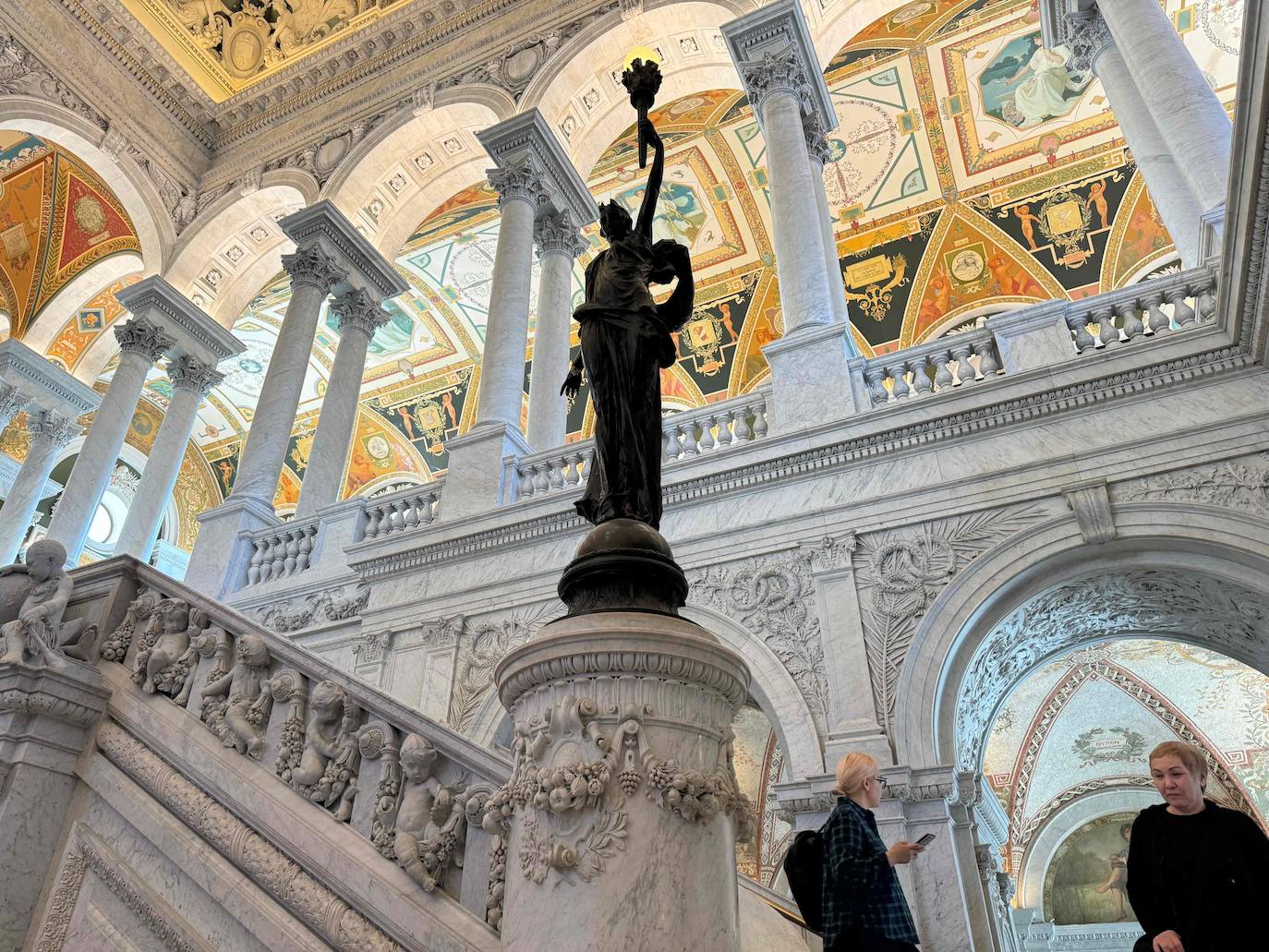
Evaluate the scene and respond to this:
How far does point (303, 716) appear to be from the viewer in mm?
3453

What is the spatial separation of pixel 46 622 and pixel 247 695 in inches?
40.3

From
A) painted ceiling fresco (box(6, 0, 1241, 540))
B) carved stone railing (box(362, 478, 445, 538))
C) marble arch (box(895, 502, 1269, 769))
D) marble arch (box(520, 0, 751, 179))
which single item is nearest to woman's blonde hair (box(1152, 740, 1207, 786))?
marble arch (box(895, 502, 1269, 769))

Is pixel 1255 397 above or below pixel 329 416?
below

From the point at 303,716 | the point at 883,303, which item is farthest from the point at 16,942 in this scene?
the point at 883,303

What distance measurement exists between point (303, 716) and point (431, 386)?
631 inches

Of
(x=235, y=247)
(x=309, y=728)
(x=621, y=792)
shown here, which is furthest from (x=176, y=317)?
(x=621, y=792)

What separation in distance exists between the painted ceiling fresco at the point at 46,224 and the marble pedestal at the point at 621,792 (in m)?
15.2

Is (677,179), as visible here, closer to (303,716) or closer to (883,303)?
(883,303)

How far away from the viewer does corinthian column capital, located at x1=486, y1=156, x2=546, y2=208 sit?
10.6 m

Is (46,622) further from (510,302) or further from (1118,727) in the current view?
(1118,727)

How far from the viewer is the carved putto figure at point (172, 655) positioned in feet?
12.8

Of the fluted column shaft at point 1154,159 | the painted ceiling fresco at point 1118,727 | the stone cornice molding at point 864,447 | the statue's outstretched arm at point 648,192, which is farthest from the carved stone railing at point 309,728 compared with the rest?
the painted ceiling fresco at point 1118,727

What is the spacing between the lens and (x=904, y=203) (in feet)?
49.8

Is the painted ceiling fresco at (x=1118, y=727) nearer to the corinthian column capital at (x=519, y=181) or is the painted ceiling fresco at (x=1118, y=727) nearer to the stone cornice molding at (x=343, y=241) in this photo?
the corinthian column capital at (x=519, y=181)
